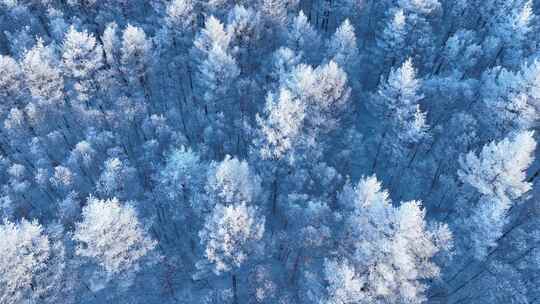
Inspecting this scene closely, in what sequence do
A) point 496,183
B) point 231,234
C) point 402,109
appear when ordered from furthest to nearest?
1. point 402,109
2. point 496,183
3. point 231,234

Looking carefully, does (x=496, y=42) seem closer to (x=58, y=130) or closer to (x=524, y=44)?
(x=524, y=44)

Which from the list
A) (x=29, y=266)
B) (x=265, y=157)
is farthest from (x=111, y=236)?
(x=265, y=157)

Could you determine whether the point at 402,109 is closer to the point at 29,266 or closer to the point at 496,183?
the point at 496,183

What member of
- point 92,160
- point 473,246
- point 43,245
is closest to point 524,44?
point 473,246

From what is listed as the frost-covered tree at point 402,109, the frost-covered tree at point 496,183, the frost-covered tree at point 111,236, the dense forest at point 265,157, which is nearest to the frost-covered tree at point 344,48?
the dense forest at point 265,157

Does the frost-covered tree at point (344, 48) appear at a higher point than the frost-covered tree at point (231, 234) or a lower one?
higher

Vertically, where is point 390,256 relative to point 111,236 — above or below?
below

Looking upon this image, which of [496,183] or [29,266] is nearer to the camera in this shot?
[29,266]

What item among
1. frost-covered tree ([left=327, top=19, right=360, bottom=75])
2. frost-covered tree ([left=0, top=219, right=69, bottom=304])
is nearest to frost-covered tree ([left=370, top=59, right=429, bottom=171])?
frost-covered tree ([left=327, top=19, right=360, bottom=75])

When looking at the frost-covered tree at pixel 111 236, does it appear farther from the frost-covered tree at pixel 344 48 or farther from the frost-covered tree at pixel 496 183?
the frost-covered tree at pixel 496 183
